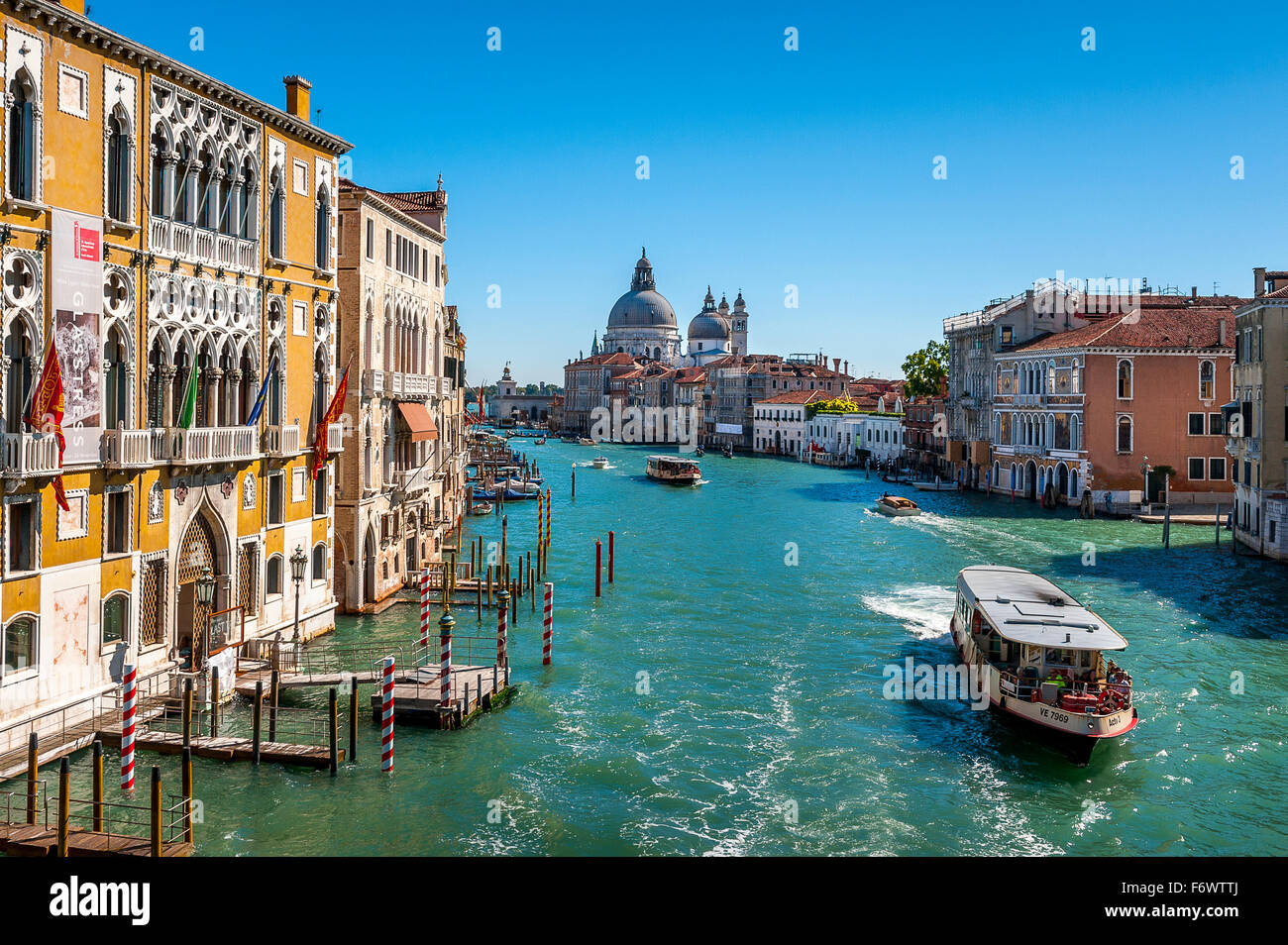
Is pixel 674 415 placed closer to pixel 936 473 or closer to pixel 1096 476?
pixel 936 473

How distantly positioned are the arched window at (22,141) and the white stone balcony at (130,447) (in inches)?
123

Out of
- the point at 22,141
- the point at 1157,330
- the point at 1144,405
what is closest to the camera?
the point at 22,141

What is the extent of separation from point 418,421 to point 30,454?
12.7 meters

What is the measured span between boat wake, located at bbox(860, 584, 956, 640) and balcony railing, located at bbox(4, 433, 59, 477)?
16.2 meters

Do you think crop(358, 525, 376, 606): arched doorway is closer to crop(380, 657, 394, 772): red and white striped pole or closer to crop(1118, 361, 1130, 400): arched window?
crop(380, 657, 394, 772): red and white striped pole

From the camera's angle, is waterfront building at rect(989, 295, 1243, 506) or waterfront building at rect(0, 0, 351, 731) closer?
waterfront building at rect(0, 0, 351, 731)

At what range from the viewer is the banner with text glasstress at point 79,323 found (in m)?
13.6

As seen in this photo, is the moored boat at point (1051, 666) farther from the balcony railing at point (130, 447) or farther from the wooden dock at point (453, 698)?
the balcony railing at point (130, 447)

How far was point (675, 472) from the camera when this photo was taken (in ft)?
220

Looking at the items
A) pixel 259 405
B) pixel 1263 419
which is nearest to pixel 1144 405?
pixel 1263 419

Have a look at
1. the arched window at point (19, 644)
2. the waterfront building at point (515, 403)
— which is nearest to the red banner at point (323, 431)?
the arched window at point (19, 644)

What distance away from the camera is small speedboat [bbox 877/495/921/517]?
48.3 m

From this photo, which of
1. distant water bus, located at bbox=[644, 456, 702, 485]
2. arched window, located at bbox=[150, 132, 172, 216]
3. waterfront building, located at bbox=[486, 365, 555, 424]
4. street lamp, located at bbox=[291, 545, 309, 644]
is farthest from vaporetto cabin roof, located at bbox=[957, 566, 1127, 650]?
waterfront building, located at bbox=[486, 365, 555, 424]

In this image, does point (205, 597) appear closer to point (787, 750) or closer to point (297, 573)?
point (297, 573)
